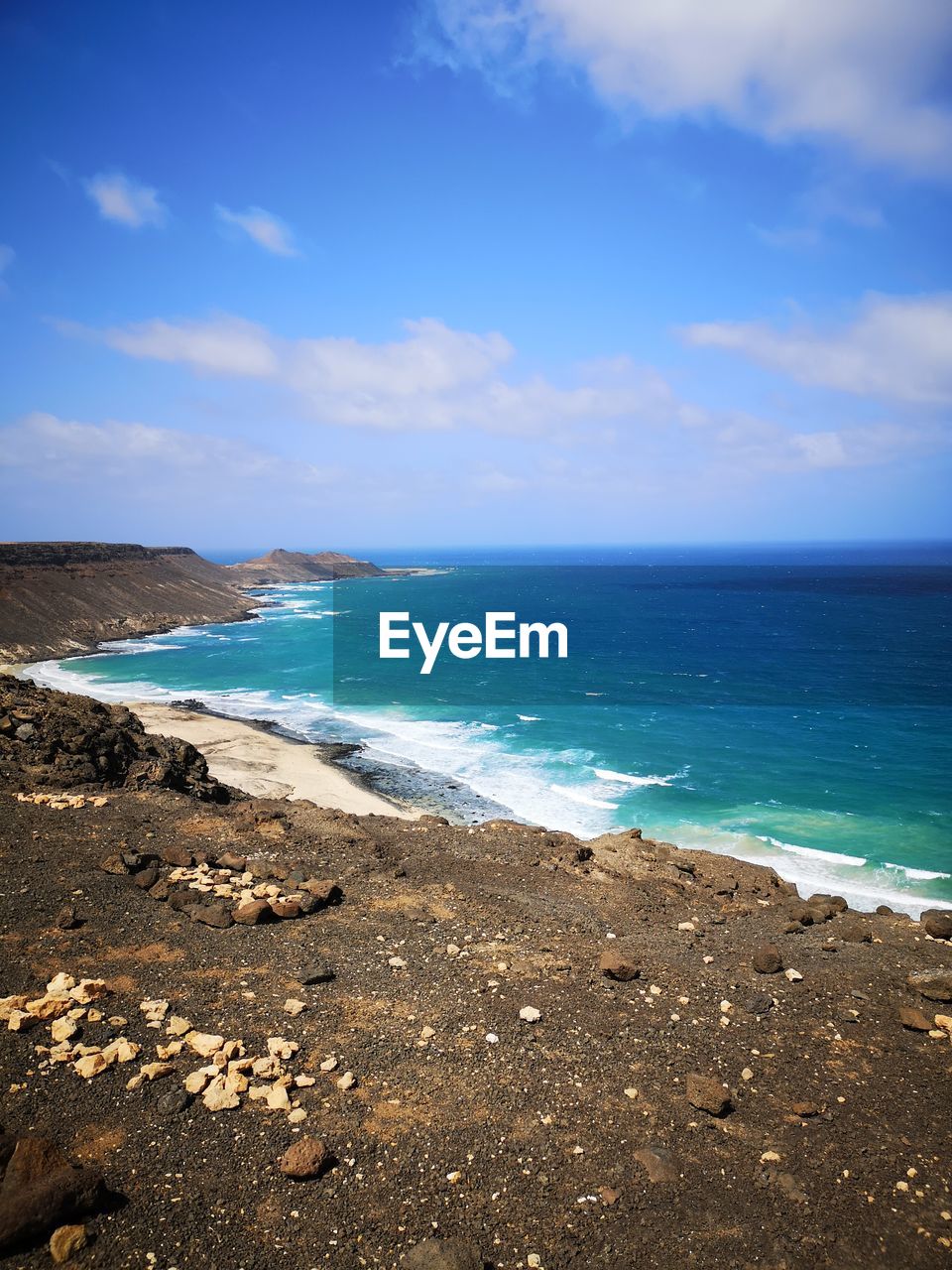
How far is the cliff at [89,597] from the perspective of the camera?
8056 centimetres

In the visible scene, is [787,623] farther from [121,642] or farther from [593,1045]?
[593,1045]

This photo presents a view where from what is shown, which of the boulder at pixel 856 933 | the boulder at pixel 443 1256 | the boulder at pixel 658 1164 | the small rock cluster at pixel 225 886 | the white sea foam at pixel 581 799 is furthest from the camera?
the white sea foam at pixel 581 799

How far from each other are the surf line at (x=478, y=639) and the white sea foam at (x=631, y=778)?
3422cm

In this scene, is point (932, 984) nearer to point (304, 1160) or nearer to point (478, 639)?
point (304, 1160)

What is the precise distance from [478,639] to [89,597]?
5469 cm

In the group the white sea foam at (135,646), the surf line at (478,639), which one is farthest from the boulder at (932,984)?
the white sea foam at (135,646)

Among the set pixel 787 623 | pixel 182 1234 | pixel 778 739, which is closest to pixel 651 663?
pixel 778 739

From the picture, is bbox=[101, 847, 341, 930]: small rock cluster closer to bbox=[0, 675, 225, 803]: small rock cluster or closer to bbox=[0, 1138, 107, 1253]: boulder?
bbox=[0, 1138, 107, 1253]: boulder

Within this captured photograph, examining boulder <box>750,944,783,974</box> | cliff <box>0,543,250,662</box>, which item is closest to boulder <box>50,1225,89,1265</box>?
boulder <box>750,944,783,974</box>

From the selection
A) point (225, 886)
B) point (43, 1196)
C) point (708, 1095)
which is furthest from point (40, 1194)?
point (225, 886)

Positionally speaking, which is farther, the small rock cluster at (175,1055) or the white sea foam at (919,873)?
the white sea foam at (919,873)

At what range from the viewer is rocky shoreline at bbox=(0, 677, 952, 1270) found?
742 centimetres

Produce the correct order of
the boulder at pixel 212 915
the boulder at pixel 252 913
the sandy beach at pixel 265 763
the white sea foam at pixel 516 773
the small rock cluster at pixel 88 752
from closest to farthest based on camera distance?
the boulder at pixel 212 915 < the boulder at pixel 252 913 < the small rock cluster at pixel 88 752 < the white sea foam at pixel 516 773 < the sandy beach at pixel 265 763

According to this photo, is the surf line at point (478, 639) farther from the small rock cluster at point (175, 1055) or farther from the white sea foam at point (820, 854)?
the small rock cluster at point (175, 1055)
